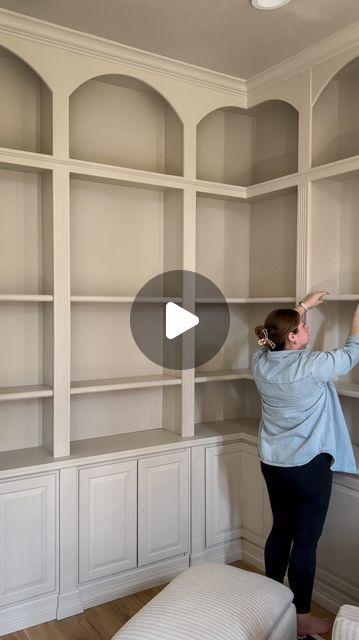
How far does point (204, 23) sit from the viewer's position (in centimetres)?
254

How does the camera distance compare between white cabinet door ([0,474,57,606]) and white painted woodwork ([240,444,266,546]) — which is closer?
white cabinet door ([0,474,57,606])

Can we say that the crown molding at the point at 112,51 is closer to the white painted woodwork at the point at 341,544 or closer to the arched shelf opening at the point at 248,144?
the arched shelf opening at the point at 248,144

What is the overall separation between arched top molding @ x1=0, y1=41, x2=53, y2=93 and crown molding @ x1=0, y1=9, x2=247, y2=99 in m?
0.06

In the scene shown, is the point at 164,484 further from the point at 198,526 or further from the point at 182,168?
the point at 182,168

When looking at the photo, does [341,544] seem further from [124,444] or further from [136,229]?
[136,229]

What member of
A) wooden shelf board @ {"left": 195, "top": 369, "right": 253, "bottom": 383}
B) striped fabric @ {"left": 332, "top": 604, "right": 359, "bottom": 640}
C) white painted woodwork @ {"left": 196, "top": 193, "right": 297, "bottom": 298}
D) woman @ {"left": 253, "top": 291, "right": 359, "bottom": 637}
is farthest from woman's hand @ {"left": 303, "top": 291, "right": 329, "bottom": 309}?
striped fabric @ {"left": 332, "top": 604, "right": 359, "bottom": 640}

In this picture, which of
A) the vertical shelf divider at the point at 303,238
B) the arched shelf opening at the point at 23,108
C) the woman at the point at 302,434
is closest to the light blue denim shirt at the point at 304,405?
the woman at the point at 302,434

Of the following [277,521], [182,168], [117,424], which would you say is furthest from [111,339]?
[277,521]

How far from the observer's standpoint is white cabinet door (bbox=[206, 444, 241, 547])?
3.08 metres

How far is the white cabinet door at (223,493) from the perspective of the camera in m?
3.08

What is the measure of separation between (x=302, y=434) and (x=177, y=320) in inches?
44.3

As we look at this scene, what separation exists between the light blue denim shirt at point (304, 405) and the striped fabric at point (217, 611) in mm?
574

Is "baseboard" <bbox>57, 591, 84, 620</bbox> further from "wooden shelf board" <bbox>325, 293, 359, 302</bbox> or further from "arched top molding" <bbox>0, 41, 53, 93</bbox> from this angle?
"arched top molding" <bbox>0, 41, 53, 93</bbox>

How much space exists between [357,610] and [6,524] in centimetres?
170
